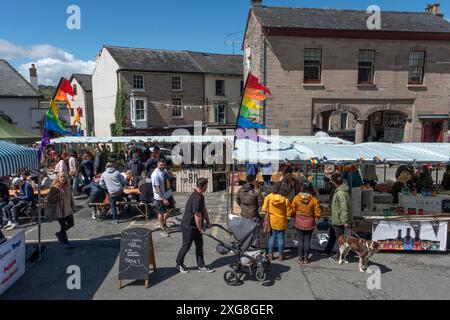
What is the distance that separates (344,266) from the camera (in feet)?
22.5

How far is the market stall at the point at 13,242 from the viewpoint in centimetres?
559

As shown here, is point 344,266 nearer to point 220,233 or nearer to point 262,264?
point 262,264

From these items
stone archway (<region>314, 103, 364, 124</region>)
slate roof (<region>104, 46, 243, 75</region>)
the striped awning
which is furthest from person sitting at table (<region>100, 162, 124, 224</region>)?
slate roof (<region>104, 46, 243, 75</region>)

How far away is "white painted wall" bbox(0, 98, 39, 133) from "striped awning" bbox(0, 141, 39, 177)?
27.0 metres

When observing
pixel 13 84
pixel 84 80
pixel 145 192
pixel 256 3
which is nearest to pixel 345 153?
pixel 145 192

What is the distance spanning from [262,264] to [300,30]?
53.7 ft

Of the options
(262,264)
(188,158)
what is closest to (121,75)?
(188,158)

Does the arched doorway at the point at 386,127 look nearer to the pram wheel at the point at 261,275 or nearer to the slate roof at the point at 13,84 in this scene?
the pram wheel at the point at 261,275

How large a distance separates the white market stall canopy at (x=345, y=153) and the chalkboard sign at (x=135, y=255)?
3.48m

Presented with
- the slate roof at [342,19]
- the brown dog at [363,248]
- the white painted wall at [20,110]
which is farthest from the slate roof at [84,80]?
the brown dog at [363,248]

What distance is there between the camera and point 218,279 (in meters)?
6.21

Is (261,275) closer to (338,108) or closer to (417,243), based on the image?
(417,243)

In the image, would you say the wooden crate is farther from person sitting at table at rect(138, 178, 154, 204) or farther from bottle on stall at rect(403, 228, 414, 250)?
bottle on stall at rect(403, 228, 414, 250)
